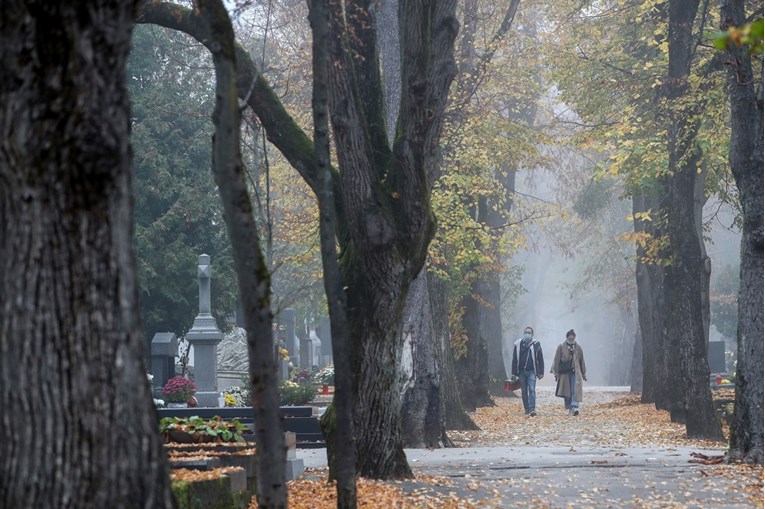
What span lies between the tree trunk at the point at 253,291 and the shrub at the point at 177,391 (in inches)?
696

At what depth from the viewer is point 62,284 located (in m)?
5.29

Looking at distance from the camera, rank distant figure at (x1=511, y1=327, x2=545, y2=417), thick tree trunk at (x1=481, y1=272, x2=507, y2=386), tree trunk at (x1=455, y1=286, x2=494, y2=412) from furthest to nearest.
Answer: thick tree trunk at (x1=481, y1=272, x2=507, y2=386), tree trunk at (x1=455, y1=286, x2=494, y2=412), distant figure at (x1=511, y1=327, x2=545, y2=417)

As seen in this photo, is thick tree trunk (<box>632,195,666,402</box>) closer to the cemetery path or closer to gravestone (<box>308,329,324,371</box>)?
the cemetery path

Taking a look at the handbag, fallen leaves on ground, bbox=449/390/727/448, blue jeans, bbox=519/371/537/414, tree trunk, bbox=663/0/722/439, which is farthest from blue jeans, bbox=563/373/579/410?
tree trunk, bbox=663/0/722/439

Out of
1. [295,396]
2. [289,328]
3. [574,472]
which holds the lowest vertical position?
[574,472]

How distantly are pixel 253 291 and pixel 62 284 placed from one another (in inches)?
88.2

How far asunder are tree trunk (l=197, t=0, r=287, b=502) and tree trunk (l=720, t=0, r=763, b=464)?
27.5ft

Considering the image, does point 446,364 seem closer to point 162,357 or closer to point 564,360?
point 564,360

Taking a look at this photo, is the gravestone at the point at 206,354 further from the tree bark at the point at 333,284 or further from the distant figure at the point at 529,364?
the tree bark at the point at 333,284

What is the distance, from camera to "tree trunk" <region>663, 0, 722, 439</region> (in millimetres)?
Answer: 19938

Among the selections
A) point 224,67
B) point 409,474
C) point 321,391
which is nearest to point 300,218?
point 321,391

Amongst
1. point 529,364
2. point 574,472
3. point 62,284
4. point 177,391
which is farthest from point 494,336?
point 62,284

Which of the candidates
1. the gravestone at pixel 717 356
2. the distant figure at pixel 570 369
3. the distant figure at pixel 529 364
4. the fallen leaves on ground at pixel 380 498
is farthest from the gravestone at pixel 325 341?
the fallen leaves on ground at pixel 380 498

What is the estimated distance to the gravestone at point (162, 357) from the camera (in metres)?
30.4
